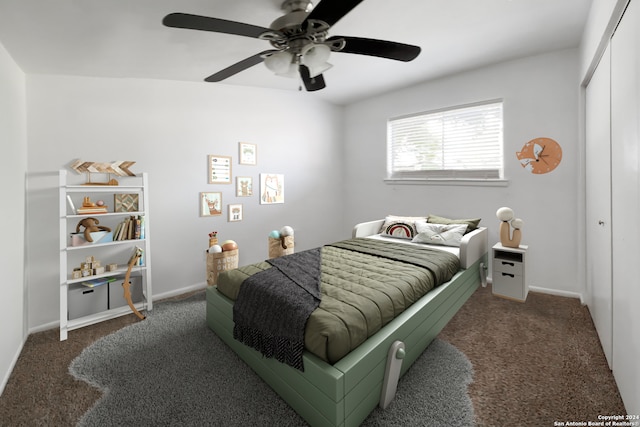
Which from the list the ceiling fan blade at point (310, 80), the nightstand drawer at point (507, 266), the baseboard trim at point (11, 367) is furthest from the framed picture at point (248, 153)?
the nightstand drawer at point (507, 266)

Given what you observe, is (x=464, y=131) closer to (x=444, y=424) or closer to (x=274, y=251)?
(x=274, y=251)

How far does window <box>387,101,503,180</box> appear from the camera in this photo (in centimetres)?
338

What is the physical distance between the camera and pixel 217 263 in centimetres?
309

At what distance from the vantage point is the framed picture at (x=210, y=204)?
334 centimetres

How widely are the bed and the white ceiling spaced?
1972 millimetres

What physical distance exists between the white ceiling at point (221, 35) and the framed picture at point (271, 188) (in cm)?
126

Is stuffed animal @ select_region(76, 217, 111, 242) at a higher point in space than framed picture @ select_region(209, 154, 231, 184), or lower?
lower

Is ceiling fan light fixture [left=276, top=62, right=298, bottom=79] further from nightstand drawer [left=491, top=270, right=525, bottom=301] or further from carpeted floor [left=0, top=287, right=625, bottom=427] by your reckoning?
nightstand drawer [left=491, top=270, right=525, bottom=301]

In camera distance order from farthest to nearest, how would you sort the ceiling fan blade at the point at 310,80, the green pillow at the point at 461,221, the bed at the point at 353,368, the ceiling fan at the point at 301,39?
1. the green pillow at the point at 461,221
2. the ceiling fan blade at the point at 310,80
3. the ceiling fan at the point at 301,39
4. the bed at the point at 353,368

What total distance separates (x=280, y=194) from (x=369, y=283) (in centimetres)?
238

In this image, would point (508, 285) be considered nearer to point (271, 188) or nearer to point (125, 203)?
point (271, 188)

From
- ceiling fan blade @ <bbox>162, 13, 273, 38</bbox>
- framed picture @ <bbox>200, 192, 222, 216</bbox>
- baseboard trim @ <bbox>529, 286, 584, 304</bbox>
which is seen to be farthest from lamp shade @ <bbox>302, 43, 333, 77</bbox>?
baseboard trim @ <bbox>529, 286, 584, 304</bbox>

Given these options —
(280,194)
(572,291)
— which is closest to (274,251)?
(280,194)

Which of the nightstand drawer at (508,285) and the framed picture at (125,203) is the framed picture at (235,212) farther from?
the nightstand drawer at (508,285)
